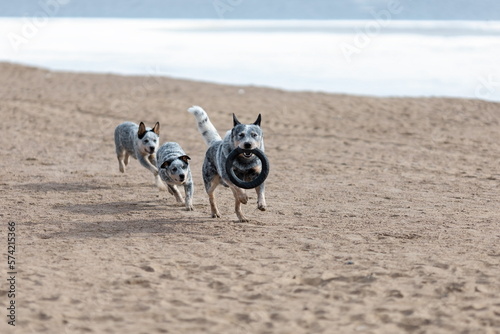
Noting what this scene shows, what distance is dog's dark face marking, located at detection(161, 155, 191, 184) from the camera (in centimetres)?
1064

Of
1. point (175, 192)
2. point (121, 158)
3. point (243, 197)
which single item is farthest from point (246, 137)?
point (121, 158)

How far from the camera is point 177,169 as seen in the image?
10688 mm

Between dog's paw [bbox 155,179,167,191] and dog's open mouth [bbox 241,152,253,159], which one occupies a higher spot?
dog's open mouth [bbox 241,152,253,159]

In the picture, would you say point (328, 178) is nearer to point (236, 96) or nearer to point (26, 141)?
point (26, 141)

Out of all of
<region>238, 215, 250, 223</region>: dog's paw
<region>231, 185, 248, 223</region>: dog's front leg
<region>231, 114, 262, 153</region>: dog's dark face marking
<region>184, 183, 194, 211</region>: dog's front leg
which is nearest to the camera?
<region>231, 114, 262, 153</region>: dog's dark face marking

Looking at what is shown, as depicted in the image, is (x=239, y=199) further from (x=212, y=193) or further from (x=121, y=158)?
(x=121, y=158)

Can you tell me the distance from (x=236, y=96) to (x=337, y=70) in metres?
10.0

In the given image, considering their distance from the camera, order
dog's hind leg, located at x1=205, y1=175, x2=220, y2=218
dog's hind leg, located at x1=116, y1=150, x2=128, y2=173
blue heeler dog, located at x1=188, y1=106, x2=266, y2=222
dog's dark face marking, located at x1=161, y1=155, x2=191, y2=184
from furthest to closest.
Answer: dog's hind leg, located at x1=116, y1=150, x2=128, y2=173 < dog's dark face marking, located at x1=161, y1=155, x2=191, y2=184 < dog's hind leg, located at x1=205, y1=175, x2=220, y2=218 < blue heeler dog, located at x1=188, y1=106, x2=266, y2=222

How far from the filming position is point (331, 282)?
744 centimetres

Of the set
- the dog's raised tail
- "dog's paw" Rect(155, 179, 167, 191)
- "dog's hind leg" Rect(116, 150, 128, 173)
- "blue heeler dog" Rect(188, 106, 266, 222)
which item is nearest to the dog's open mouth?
"blue heeler dog" Rect(188, 106, 266, 222)

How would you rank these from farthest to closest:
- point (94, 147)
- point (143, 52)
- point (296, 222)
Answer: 1. point (143, 52)
2. point (94, 147)
3. point (296, 222)

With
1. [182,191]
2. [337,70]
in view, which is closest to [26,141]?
[182,191]

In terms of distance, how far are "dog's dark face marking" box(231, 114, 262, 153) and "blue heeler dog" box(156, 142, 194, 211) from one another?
141 cm

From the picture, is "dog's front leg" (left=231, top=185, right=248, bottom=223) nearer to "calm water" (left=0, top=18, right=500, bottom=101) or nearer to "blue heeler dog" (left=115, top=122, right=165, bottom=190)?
"blue heeler dog" (left=115, top=122, right=165, bottom=190)
